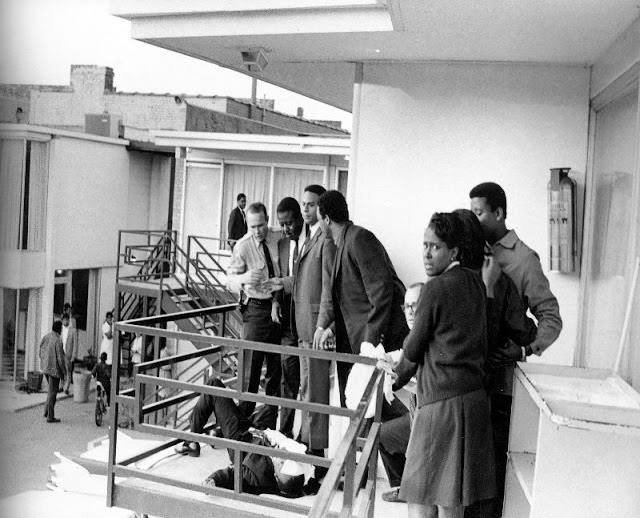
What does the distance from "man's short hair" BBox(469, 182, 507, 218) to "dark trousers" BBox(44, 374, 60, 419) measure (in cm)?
1177

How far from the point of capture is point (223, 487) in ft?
16.5

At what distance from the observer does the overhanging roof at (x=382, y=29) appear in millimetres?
4414

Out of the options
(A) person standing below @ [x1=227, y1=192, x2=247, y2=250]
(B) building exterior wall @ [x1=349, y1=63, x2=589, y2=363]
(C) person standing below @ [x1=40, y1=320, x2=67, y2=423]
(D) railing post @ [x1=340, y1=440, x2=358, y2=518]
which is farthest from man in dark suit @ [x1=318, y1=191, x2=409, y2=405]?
(C) person standing below @ [x1=40, y1=320, x2=67, y2=423]

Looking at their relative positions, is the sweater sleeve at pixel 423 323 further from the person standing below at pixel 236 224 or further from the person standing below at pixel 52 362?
the person standing below at pixel 52 362

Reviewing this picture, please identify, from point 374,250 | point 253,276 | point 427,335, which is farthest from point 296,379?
point 427,335

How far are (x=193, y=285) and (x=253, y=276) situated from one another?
862 centimetres

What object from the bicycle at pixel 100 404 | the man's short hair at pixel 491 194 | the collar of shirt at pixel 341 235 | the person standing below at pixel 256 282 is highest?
the man's short hair at pixel 491 194

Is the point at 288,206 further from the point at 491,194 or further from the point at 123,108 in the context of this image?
the point at 123,108

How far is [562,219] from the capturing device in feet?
19.2

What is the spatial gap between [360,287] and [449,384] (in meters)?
1.59

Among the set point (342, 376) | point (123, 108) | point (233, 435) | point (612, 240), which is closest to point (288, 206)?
point (342, 376)

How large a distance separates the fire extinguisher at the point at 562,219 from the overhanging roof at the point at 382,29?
3.05ft

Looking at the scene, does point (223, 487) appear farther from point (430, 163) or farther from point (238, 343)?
point (430, 163)

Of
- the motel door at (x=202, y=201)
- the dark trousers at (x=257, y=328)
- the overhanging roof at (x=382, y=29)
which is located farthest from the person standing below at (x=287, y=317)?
the motel door at (x=202, y=201)
